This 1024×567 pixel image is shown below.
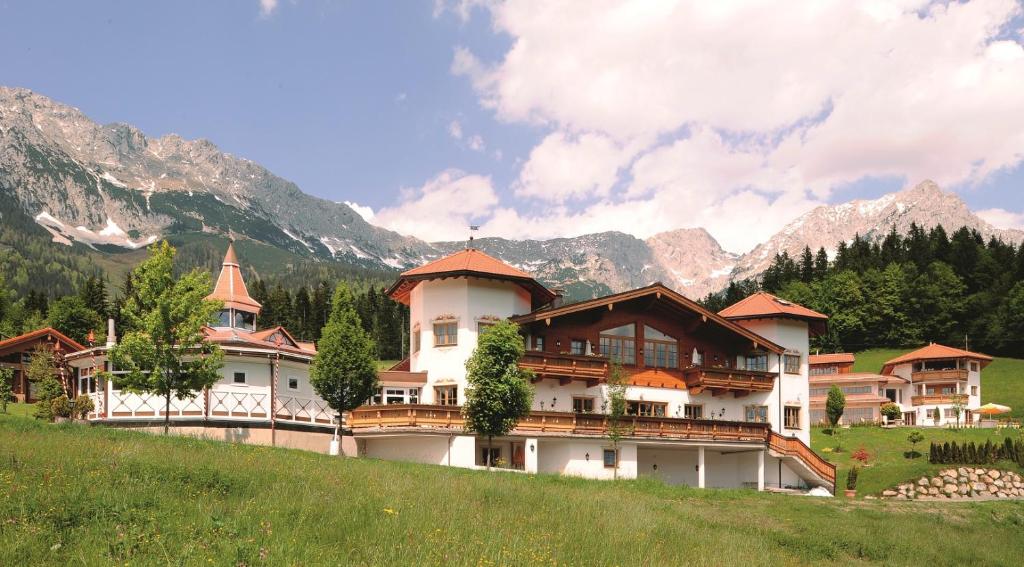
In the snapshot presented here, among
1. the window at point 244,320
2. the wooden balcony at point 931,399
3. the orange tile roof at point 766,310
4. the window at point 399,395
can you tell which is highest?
the orange tile roof at point 766,310

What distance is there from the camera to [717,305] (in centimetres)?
14225

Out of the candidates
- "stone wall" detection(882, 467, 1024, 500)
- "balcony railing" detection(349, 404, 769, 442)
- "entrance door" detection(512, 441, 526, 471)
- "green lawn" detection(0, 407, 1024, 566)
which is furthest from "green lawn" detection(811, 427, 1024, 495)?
"entrance door" detection(512, 441, 526, 471)

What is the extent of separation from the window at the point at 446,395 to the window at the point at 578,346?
5823mm

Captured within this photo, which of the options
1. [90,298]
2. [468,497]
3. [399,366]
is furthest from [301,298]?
[468,497]

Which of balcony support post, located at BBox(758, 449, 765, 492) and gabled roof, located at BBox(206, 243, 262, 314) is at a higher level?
gabled roof, located at BBox(206, 243, 262, 314)

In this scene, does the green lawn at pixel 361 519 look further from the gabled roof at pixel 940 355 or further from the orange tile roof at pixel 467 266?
the gabled roof at pixel 940 355

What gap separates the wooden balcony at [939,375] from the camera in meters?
83.1

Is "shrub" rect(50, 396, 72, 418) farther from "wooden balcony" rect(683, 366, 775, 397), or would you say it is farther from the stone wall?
the stone wall

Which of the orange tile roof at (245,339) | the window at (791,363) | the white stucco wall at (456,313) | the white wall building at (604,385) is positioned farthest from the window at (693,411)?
the orange tile roof at (245,339)

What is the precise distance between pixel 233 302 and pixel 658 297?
867 inches

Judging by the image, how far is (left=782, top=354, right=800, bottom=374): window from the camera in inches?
1934

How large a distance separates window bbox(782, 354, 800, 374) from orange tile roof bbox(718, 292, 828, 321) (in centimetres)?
215

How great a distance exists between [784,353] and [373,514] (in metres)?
34.7

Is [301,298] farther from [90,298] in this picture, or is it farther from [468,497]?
[468,497]
